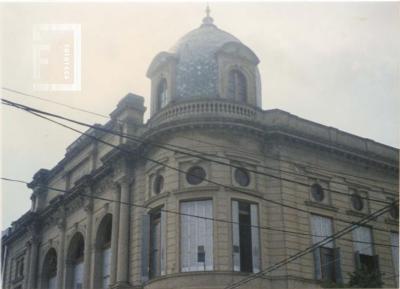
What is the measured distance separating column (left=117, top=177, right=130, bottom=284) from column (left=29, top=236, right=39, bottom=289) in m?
12.2

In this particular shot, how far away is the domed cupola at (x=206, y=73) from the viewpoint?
32.3m

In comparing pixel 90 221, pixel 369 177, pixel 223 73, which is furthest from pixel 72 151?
pixel 369 177

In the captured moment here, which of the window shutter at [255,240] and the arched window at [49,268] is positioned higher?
the arched window at [49,268]

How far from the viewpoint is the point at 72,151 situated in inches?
1563

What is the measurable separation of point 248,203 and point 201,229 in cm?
235

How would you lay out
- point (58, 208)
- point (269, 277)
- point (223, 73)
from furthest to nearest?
point (58, 208), point (223, 73), point (269, 277)

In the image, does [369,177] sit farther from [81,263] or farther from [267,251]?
[81,263]

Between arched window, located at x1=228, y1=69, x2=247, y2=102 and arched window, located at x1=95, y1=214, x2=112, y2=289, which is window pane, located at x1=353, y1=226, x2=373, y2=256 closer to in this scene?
arched window, located at x1=228, y1=69, x2=247, y2=102

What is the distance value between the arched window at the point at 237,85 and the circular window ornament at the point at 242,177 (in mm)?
4383

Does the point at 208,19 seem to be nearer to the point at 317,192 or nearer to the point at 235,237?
the point at 317,192

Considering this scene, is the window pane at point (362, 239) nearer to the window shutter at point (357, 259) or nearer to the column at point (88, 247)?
the window shutter at point (357, 259)

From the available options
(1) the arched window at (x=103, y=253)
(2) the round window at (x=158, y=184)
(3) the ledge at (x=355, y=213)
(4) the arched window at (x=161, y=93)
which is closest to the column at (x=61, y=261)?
(1) the arched window at (x=103, y=253)

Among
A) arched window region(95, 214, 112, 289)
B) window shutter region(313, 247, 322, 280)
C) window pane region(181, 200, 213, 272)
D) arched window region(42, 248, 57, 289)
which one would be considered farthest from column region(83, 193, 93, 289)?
window shutter region(313, 247, 322, 280)

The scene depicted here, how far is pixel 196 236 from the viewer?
27984mm
